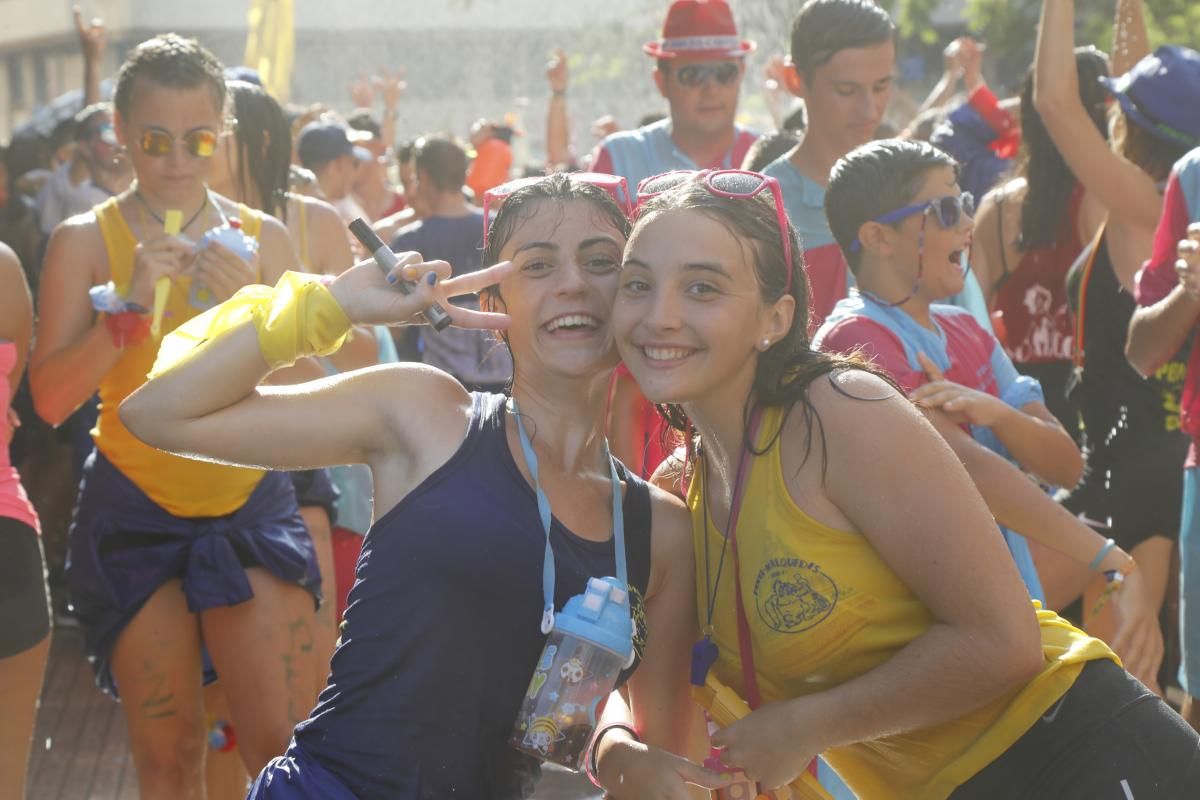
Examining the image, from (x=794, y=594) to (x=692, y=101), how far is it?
388 centimetres

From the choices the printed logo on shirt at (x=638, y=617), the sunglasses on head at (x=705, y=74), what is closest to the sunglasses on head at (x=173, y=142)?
the printed logo on shirt at (x=638, y=617)

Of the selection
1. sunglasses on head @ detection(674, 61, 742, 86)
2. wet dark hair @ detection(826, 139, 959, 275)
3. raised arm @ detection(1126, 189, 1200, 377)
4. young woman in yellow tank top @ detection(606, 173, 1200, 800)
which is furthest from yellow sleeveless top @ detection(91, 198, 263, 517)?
sunglasses on head @ detection(674, 61, 742, 86)

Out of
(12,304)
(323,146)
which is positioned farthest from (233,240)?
(323,146)

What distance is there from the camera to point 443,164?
7875mm

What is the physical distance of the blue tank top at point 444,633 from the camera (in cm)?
266

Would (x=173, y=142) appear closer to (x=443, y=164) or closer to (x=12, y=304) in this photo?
(x=12, y=304)

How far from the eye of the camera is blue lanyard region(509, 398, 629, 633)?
268 centimetres

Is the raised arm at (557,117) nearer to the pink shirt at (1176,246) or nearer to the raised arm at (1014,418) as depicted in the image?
the pink shirt at (1176,246)

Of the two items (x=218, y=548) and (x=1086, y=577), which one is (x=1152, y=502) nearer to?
(x=1086, y=577)

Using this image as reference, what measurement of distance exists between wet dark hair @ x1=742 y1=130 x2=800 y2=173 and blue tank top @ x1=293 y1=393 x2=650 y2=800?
3555 millimetres

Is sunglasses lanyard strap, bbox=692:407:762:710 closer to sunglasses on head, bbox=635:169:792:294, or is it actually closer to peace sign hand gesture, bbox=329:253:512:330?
sunglasses on head, bbox=635:169:792:294

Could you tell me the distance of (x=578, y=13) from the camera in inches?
1271

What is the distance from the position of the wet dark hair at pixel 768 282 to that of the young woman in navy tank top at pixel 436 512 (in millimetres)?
204

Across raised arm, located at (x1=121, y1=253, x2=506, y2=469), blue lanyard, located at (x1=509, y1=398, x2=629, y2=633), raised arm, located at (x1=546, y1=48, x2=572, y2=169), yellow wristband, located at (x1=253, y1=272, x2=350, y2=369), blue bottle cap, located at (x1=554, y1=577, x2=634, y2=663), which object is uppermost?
yellow wristband, located at (x1=253, y1=272, x2=350, y2=369)
